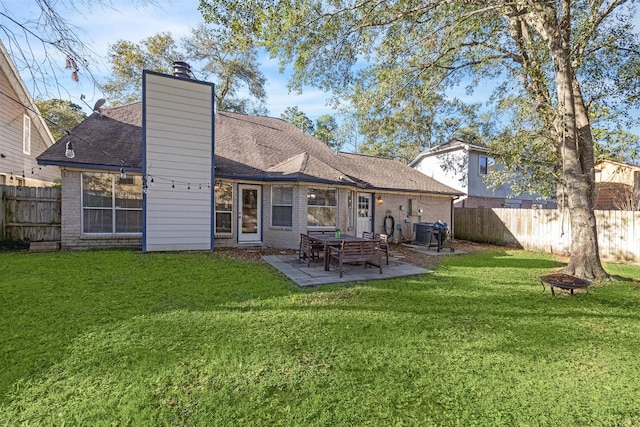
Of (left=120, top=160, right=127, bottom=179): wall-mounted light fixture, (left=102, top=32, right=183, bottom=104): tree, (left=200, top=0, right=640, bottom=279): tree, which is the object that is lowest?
(left=120, top=160, right=127, bottom=179): wall-mounted light fixture

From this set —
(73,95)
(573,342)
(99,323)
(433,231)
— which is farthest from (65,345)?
(433,231)

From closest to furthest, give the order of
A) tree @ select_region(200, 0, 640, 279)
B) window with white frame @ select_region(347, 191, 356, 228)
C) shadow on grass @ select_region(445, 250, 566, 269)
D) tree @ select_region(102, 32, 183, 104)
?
tree @ select_region(200, 0, 640, 279) → shadow on grass @ select_region(445, 250, 566, 269) → window with white frame @ select_region(347, 191, 356, 228) → tree @ select_region(102, 32, 183, 104)

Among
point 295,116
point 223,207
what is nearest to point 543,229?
point 223,207

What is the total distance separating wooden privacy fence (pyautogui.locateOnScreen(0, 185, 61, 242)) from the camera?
895cm

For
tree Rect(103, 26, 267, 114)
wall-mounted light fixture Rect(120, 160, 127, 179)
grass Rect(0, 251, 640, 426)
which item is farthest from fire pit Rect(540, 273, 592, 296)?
tree Rect(103, 26, 267, 114)

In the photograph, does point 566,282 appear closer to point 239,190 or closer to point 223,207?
point 239,190

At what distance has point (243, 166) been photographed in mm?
11453

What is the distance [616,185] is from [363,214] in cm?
2060

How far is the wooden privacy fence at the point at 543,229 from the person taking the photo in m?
10.1

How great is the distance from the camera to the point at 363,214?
1340 cm

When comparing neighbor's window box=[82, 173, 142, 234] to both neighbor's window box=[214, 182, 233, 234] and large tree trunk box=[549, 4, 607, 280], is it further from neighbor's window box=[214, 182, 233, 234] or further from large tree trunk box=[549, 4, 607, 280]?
large tree trunk box=[549, 4, 607, 280]

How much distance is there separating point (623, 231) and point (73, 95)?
14658 millimetres

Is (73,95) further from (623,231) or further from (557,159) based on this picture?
(623,231)

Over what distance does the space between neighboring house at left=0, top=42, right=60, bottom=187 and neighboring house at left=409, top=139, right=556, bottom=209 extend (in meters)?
20.3
